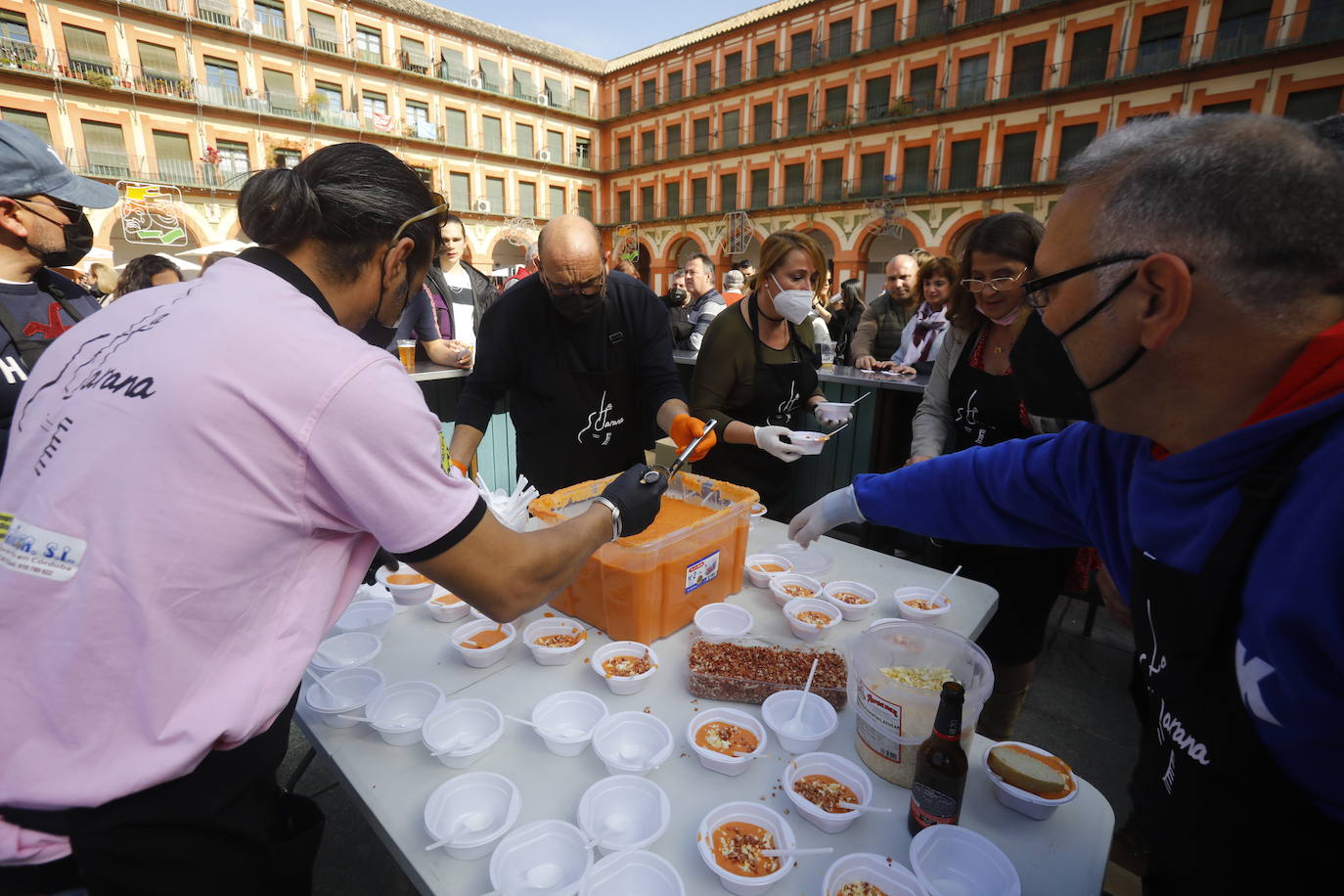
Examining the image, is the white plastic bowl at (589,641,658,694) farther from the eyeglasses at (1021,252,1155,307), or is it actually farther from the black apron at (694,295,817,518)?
the black apron at (694,295,817,518)

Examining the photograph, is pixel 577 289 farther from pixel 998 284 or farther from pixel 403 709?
pixel 403 709

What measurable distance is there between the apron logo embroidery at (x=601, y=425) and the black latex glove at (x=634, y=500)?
51.1 inches

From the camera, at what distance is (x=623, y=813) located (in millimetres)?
1190

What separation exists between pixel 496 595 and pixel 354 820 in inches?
81.1

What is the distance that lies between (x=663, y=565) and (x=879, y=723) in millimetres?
656

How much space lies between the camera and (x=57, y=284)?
232 cm

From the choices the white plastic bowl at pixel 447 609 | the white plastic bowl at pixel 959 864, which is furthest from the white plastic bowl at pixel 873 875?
the white plastic bowl at pixel 447 609

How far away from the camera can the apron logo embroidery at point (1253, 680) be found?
0.82 meters

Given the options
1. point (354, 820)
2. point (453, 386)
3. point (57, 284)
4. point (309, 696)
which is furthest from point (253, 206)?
point (453, 386)

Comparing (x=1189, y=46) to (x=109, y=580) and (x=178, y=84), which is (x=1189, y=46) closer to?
(x=109, y=580)

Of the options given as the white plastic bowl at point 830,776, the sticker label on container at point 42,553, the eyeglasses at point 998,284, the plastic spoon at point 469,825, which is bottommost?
the plastic spoon at point 469,825

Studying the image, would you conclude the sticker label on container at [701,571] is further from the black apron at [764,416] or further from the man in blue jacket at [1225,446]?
the black apron at [764,416]

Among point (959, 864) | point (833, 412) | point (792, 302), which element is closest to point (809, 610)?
point (959, 864)

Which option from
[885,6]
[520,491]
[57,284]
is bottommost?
[520,491]
